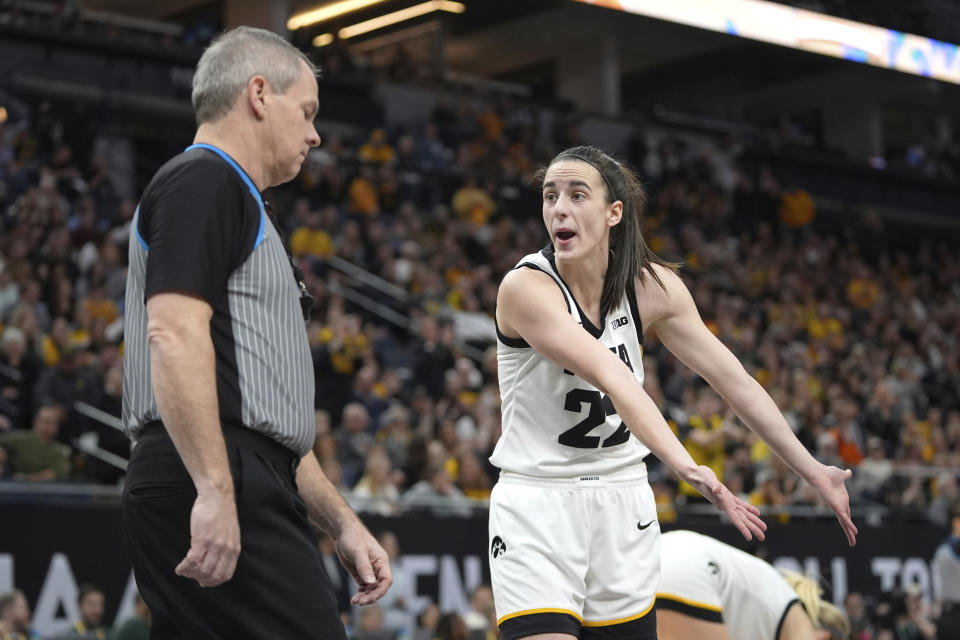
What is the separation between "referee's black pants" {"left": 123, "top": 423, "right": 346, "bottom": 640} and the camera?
9.59ft

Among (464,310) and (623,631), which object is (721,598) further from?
(464,310)

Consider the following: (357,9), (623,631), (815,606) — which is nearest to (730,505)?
(623,631)

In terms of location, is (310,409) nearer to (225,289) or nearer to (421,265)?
(225,289)

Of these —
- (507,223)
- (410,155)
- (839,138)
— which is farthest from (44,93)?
(839,138)

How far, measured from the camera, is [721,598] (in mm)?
5129

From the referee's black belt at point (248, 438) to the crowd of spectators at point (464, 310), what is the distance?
12.5 feet

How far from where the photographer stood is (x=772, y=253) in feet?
78.9

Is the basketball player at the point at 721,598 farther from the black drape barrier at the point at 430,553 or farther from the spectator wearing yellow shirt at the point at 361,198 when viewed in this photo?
the spectator wearing yellow shirt at the point at 361,198

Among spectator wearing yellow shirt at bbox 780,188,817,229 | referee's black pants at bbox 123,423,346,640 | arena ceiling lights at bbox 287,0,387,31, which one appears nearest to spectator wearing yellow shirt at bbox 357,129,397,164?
arena ceiling lights at bbox 287,0,387,31

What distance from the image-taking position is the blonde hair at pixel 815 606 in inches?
215

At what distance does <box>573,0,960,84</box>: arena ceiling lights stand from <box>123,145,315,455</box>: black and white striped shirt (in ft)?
54.6

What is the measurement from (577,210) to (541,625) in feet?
4.33

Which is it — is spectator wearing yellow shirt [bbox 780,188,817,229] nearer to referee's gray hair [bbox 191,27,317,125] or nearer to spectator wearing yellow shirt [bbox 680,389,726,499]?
spectator wearing yellow shirt [bbox 680,389,726,499]

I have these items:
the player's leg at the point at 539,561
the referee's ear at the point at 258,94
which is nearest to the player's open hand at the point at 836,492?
the player's leg at the point at 539,561
